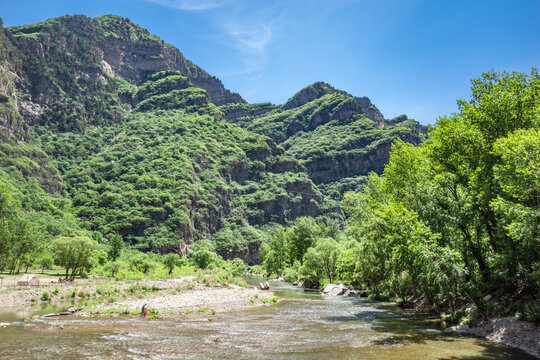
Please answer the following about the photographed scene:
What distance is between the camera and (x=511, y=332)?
18.7 metres

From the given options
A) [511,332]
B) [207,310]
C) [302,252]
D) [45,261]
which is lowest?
[207,310]

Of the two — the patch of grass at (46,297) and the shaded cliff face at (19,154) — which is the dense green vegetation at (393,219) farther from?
the patch of grass at (46,297)

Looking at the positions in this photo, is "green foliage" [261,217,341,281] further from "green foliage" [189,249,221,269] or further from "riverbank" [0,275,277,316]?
"riverbank" [0,275,277,316]

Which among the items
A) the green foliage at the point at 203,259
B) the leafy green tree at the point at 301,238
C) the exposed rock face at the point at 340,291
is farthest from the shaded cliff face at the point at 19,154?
the exposed rock face at the point at 340,291

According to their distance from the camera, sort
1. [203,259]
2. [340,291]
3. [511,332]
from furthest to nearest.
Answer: [203,259] → [340,291] → [511,332]

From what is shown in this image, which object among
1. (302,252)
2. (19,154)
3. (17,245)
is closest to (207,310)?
(17,245)

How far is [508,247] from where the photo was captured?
2022cm

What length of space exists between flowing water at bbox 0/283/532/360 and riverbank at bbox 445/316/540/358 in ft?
2.30

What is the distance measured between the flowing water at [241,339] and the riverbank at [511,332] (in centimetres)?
70

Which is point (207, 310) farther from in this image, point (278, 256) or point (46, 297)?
point (278, 256)

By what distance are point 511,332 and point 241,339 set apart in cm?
1590

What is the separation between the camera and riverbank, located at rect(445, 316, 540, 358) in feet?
55.6

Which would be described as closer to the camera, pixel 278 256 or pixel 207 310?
pixel 207 310

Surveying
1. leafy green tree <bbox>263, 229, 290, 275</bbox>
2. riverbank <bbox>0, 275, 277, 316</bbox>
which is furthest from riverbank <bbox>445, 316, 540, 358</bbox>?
leafy green tree <bbox>263, 229, 290, 275</bbox>
